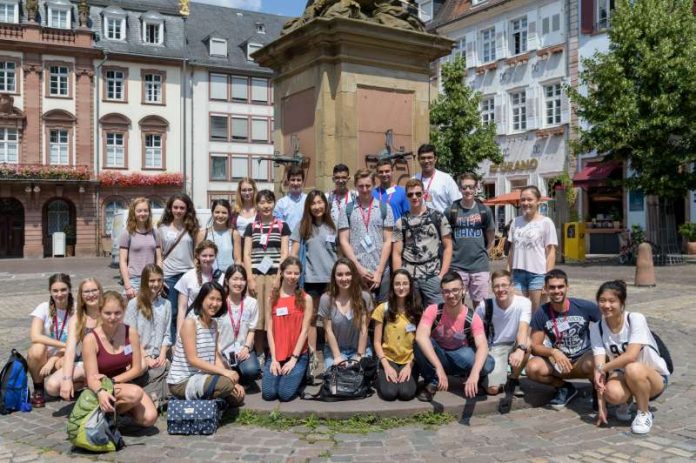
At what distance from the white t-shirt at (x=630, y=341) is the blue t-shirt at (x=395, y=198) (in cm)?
229

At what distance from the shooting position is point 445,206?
721cm

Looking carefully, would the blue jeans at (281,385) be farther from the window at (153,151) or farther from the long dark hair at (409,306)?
the window at (153,151)

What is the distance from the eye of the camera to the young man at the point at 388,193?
6988 mm

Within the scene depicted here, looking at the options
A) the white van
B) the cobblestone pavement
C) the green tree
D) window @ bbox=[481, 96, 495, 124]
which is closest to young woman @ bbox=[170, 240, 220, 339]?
the cobblestone pavement

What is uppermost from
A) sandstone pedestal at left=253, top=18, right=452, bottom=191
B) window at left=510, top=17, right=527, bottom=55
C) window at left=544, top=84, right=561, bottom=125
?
window at left=510, top=17, right=527, bottom=55

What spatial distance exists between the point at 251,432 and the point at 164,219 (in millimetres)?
2852

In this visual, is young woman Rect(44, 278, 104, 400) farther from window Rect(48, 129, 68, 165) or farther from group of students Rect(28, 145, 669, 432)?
window Rect(48, 129, 68, 165)

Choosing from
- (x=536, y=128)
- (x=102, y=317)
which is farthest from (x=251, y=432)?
(x=536, y=128)

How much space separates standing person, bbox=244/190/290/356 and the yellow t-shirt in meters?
1.23

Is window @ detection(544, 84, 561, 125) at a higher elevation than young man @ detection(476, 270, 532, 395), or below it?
higher

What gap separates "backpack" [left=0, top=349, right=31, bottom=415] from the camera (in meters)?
5.78

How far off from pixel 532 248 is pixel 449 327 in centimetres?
160

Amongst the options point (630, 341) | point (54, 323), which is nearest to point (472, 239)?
point (630, 341)

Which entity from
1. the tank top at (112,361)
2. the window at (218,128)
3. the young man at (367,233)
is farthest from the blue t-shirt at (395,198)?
the window at (218,128)
